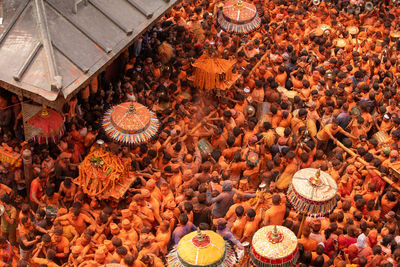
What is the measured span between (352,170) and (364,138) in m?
1.42

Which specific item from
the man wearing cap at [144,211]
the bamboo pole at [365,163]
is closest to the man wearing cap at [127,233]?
the man wearing cap at [144,211]

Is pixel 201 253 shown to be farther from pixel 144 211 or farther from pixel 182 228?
pixel 144 211

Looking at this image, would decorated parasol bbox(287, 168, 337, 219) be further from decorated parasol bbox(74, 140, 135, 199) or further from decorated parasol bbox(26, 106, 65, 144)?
decorated parasol bbox(26, 106, 65, 144)

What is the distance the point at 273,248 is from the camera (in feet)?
35.8

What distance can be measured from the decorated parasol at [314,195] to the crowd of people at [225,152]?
2.82 ft

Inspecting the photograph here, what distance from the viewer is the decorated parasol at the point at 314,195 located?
11773mm

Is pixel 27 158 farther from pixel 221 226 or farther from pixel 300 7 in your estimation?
pixel 300 7

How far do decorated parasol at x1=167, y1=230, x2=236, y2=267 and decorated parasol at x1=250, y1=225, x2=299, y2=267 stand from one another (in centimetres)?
45

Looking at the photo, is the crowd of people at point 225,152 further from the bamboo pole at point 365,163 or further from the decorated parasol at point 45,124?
the decorated parasol at point 45,124

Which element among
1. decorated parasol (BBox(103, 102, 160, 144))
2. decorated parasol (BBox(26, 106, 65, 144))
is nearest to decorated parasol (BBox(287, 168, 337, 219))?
decorated parasol (BBox(103, 102, 160, 144))

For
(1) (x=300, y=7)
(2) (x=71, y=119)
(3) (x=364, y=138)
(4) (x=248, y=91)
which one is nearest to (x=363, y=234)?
(3) (x=364, y=138)

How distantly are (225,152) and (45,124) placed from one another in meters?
4.29

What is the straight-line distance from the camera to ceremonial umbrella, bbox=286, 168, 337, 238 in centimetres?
1177

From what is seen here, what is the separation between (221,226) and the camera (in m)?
12.7
